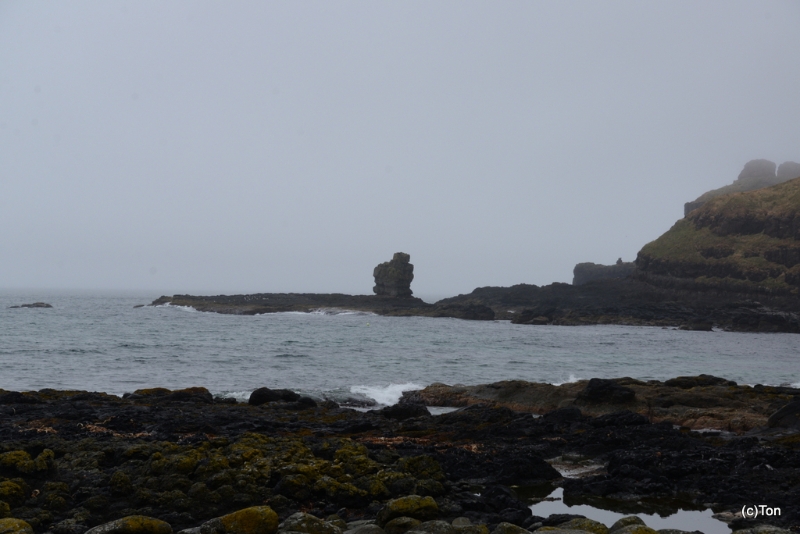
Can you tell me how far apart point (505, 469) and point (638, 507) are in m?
2.69

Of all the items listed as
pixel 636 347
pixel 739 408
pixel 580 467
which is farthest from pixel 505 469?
pixel 636 347

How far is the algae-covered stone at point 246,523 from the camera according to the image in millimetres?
8625

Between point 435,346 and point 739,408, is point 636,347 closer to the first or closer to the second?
point 435,346

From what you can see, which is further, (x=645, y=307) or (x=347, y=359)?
(x=645, y=307)

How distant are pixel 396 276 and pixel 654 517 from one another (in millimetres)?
109677

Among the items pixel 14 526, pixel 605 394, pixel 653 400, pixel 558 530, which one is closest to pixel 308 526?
pixel 558 530

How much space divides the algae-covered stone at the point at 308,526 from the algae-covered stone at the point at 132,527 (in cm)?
173

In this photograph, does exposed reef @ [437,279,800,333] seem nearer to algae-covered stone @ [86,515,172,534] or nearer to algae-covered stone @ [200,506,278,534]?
algae-covered stone @ [200,506,278,534]

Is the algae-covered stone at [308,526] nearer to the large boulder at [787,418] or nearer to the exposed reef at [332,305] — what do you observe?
the large boulder at [787,418]

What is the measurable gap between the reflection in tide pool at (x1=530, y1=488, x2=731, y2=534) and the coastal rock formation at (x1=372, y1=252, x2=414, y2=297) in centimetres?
10881

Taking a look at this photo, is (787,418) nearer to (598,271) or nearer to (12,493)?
(12,493)

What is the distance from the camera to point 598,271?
159625mm

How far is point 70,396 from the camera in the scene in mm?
21516

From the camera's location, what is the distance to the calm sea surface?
29562 mm
